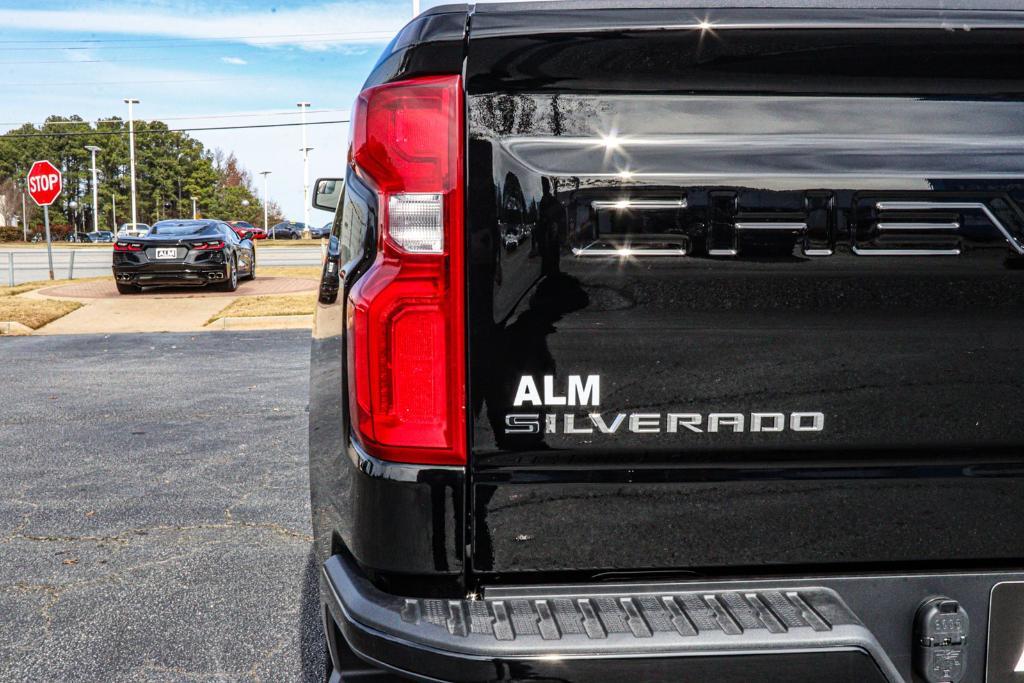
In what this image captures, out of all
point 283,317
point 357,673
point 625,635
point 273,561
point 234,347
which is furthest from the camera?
point 283,317

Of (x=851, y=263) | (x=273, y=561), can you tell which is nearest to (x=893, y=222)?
(x=851, y=263)

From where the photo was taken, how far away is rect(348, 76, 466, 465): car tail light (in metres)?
1.49

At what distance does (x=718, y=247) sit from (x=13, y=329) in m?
13.0

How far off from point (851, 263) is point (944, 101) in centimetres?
32

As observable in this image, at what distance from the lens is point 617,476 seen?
1.53 m

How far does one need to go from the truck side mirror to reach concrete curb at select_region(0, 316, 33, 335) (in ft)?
36.3

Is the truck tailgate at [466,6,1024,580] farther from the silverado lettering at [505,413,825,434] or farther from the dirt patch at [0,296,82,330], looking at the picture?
the dirt patch at [0,296,82,330]

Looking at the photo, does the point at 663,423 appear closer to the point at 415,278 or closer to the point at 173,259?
the point at 415,278

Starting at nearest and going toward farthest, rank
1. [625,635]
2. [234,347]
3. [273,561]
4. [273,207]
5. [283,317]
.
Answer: [625,635] < [273,561] < [234,347] < [283,317] < [273,207]

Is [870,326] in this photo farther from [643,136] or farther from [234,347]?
[234,347]

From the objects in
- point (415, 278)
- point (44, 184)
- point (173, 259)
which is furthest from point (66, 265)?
point (415, 278)

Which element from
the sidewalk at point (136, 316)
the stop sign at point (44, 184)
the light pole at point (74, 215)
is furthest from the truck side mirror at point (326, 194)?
the light pole at point (74, 215)

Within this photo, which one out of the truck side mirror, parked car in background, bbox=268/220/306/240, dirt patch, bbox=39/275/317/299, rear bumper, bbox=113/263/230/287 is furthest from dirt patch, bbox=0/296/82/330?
parked car in background, bbox=268/220/306/240

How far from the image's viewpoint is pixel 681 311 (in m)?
1.50
